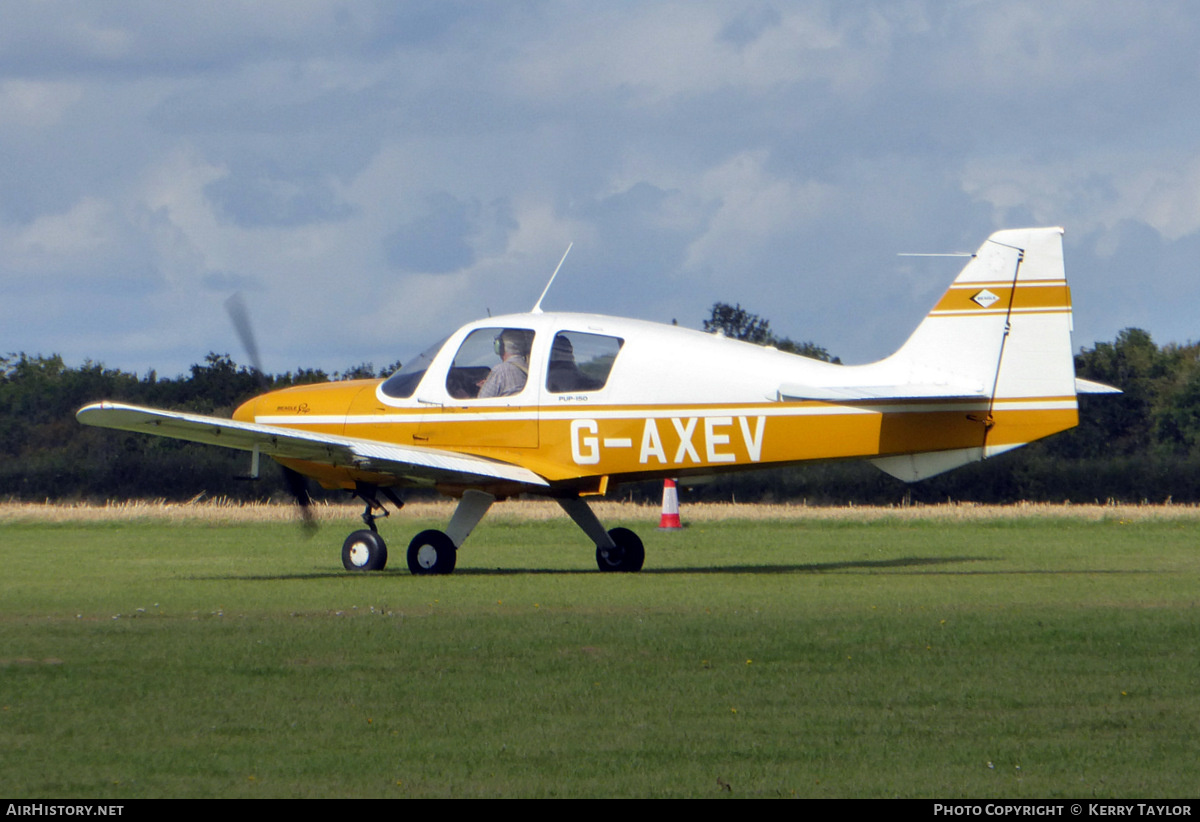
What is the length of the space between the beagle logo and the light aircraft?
0.01 metres

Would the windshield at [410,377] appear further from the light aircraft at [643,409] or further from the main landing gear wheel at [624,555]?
the main landing gear wheel at [624,555]

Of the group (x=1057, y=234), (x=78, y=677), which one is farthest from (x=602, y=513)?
(x=78, y=677)

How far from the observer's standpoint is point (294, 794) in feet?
16.4

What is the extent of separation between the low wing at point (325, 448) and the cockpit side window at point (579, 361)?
3.26ft

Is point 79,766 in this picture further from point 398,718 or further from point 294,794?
point 398,718

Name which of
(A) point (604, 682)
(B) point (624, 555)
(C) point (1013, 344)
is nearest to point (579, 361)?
(B) point (624, 555)

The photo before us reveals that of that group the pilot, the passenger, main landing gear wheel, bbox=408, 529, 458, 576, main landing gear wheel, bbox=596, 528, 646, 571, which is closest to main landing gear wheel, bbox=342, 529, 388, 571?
main landing gear wheel, bbox=408, 529, 458, 576

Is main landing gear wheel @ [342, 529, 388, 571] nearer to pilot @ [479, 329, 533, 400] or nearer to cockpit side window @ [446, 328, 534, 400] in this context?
cockpit side window @ [446, 328, 534, 400]

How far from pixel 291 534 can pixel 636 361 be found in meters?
10.6

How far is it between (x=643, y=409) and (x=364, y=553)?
3.43 metres

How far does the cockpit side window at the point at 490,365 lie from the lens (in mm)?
14391

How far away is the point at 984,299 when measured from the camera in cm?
1294

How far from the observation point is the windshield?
49.1ft

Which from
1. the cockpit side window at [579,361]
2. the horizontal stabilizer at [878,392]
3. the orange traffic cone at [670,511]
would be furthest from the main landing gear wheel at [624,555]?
the orange traffic cone at [670,511]
